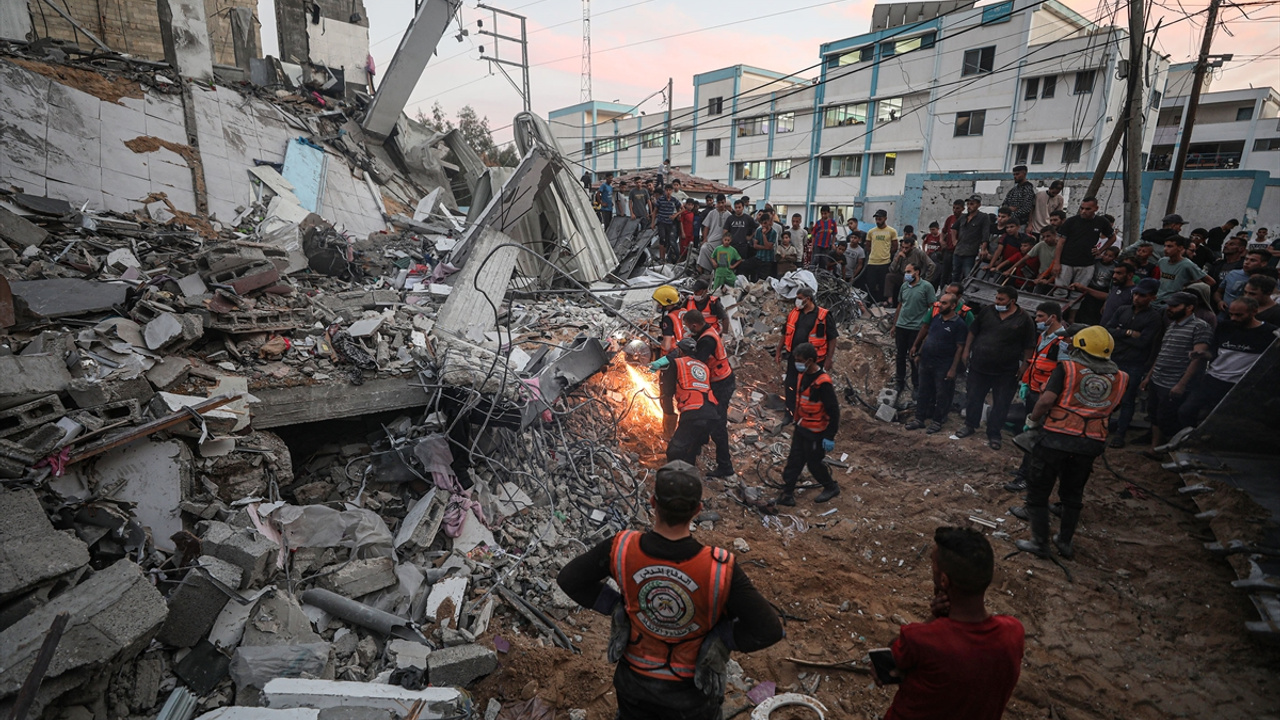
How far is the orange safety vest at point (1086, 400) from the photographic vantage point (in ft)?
13.9

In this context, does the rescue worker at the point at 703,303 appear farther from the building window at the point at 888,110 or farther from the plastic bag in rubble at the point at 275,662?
the building window at the point at 888,110

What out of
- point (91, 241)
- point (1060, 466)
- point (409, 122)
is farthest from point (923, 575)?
point (409, 122)

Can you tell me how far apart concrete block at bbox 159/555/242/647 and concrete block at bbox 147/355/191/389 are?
1.66m

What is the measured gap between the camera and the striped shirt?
5.39 m

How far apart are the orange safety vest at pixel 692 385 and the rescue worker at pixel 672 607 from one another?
343 cm

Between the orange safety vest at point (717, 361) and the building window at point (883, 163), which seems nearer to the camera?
the orange safety vest at point (717, 361)

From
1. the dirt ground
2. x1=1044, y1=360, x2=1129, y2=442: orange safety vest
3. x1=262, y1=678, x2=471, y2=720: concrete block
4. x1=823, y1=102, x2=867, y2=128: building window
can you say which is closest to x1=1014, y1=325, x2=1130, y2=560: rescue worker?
x1=1044, y1=360, x2=1129, y2=442: orange safety vest

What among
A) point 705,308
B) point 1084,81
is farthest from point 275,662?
point 1084,81

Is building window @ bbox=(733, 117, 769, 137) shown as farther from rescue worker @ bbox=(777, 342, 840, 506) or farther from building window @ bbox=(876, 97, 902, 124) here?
rescue worker @ bbox=(777, 342, 840, 506)

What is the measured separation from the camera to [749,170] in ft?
104

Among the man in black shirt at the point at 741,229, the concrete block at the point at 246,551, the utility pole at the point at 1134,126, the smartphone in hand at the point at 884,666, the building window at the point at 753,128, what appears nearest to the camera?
the smartphone in hand at the point at 884,666

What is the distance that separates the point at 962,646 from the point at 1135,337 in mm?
5665

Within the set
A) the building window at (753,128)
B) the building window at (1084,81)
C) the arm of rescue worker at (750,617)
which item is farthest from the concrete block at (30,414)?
the building window at (753,128)

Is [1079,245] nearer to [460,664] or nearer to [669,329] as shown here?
[669,329]
